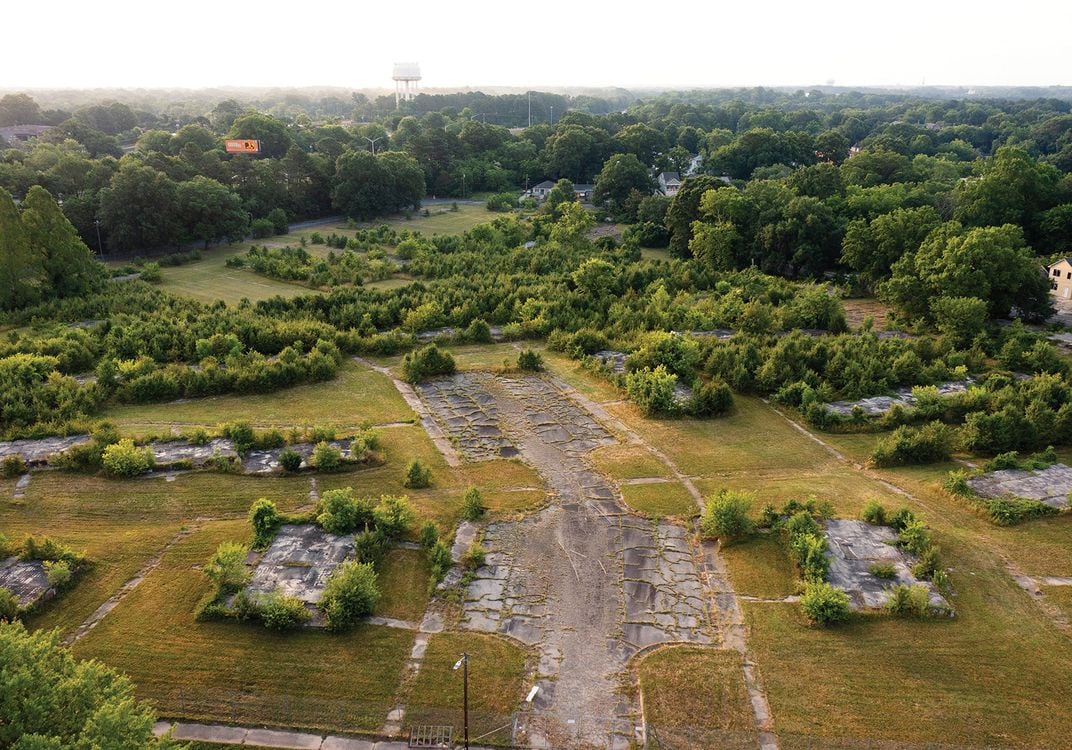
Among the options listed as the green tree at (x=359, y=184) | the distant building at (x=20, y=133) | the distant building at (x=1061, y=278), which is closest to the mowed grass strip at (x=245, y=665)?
the distant building at (x=1061, y=278)

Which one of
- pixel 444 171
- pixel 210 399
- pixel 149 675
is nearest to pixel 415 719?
pixel 149 675

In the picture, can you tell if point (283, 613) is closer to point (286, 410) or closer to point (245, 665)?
point (245, 665)

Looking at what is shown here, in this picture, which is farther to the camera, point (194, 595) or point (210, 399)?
point (210, 399)

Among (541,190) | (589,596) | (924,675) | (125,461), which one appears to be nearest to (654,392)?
(589,596)

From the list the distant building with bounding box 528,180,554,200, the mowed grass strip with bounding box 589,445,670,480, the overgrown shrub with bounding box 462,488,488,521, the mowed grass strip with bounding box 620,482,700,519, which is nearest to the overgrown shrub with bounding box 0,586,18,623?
the overgrown shrub with bounding box 462,488,488,521

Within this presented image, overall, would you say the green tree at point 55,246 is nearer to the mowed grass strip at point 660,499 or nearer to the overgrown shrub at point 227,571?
the overgrown shrub at point 227,571

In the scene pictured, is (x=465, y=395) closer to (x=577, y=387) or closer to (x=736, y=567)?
(x=577, y=387)

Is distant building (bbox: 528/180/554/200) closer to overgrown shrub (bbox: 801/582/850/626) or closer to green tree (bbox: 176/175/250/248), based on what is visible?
green tree (bbox: 176/175/250/248)
